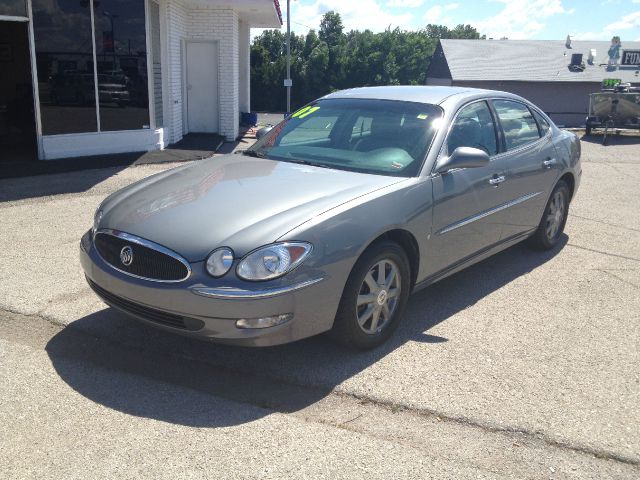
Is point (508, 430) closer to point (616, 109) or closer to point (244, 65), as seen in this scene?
point (244, 65)

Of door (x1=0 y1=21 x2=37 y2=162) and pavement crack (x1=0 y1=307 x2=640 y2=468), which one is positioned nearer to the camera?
pavement crack (x1=0 y1=307 x2=640 y2=468)

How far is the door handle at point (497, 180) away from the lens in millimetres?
4952

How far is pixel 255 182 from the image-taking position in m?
4.18

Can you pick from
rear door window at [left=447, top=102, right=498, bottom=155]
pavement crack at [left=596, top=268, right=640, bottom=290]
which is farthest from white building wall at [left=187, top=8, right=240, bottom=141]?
pavement crack at [left=596, top=268, right=640, bottom=290]

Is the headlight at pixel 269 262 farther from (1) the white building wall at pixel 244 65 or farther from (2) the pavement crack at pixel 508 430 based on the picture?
(1) the white building wall at pixel 244 65

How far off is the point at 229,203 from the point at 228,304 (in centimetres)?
75

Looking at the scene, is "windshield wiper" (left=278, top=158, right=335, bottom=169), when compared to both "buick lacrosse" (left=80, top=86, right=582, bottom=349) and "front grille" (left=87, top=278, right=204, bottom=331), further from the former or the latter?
"front grille" (left=87, top=278, right=204, bottom=331)

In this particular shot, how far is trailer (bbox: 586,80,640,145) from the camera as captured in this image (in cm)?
2066

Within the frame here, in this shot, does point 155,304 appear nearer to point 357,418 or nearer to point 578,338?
point 357,418

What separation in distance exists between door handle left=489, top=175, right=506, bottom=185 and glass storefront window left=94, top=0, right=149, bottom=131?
8.79 m

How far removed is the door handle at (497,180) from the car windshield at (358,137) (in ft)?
2.33

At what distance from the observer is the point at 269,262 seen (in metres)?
3.37

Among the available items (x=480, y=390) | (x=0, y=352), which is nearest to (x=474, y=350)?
(x=480, y=390)

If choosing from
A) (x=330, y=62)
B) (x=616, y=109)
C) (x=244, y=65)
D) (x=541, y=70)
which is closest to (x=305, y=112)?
(x=244, y=65)
